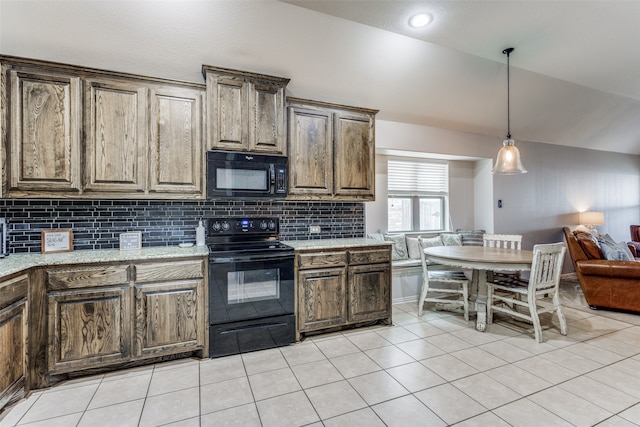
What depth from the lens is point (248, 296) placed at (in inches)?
108

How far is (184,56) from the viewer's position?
2.77 meters

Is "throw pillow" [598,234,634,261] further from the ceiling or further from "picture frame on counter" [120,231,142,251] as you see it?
"picture frame on counter" [120,231,142,251]

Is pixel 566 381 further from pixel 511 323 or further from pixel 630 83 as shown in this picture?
pixel 630 83

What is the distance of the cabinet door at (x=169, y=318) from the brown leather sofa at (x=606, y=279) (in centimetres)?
437

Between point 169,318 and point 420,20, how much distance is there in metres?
3.27

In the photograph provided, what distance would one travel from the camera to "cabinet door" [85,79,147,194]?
250cm

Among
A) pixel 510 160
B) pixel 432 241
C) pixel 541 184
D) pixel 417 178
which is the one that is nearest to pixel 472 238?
pixel 432 241

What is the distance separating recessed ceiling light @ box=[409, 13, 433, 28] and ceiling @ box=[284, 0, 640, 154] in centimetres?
5

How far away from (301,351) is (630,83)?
5.51 meters

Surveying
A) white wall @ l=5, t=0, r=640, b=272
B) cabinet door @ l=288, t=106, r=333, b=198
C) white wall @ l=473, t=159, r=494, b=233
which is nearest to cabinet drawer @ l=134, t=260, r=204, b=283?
cabinet door @ l=288, t=106, r=333, b=198

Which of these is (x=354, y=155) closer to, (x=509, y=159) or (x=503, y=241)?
(x=509, y=159)

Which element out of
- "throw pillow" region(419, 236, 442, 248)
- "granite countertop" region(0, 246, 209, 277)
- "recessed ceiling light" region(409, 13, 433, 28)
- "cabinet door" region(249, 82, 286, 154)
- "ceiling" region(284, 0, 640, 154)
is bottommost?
"throw pillow" region(419, 236, 442, 248)

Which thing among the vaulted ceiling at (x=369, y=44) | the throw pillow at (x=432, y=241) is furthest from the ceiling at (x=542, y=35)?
the throw pillow at (x=432, y=241)

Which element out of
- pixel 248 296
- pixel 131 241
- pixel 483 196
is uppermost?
pixel 483 196
